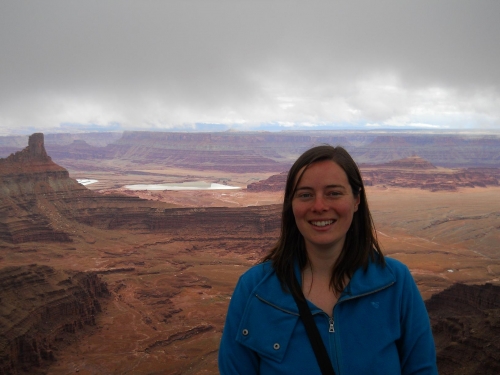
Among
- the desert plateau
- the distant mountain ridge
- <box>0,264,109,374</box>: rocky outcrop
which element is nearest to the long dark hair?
the desert plateau

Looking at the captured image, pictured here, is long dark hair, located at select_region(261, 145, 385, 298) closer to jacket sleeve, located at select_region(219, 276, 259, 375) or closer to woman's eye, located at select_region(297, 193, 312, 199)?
woman's eye, located at select_region(297, 193, 312, 199)

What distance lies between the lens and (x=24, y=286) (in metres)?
19.8

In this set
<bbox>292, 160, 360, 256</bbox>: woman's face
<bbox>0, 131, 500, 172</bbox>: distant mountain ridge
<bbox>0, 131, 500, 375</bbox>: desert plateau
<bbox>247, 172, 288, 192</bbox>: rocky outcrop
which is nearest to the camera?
<bbox>292, 160, 360, 256</bbox>: woman's face

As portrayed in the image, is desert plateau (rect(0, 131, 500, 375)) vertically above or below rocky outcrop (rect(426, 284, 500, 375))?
below

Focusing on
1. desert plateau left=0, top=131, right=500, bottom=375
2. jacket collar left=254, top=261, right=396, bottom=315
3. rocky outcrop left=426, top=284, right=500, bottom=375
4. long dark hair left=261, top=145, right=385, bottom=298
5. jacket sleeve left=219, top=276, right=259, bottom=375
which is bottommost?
desert plateau left=0, top=131, right=500, bottom=375

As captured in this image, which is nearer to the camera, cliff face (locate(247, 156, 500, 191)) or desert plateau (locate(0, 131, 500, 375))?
desert plateau (locate(0, 131, 500, 375))

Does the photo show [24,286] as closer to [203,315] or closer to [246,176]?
[203,315]

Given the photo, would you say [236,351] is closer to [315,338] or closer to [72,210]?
[315,338]

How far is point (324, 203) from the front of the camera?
2908 mm

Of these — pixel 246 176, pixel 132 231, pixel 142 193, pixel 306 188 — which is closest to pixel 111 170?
pixel 246 176

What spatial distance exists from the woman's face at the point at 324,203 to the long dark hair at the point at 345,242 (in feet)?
0.17

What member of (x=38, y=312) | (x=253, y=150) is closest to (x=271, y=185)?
(x=38, y=312)

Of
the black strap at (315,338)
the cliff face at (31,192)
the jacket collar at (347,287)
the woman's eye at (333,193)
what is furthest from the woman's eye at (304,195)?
the cliff face at (31,192)

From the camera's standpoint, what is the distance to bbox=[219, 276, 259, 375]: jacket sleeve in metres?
2.79
